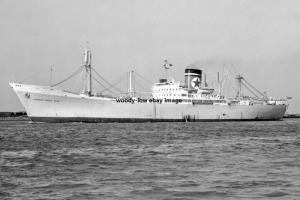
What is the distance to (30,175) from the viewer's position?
561 inches

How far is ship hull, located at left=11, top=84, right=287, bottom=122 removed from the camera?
63.0 metres

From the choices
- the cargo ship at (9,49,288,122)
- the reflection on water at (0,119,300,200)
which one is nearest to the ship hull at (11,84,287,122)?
the cargo ship at (9,49,288,122)

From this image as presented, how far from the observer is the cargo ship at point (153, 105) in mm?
63188

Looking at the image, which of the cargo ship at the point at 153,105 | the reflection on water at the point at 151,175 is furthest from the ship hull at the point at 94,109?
the reflection on water at the point at 151,175

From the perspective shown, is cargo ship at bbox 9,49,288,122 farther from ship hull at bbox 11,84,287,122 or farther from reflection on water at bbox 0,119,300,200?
reflection on water at bbox 0,119,300,200

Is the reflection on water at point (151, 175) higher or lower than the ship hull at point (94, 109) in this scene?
lower

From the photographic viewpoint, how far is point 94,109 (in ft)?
212

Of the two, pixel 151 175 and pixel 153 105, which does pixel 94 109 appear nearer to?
pixel 153 105

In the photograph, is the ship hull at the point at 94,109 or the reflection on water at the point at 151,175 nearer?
the reflection on water at the point at 151,175

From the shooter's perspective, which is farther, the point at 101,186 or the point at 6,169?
the point at 6,169

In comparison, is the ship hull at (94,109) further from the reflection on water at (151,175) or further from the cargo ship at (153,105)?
the reflection on water at (151,175)

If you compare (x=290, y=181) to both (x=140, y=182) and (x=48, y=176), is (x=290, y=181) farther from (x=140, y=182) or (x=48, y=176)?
(x=48, y=176)

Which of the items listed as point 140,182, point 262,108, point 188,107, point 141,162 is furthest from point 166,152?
point 262,108

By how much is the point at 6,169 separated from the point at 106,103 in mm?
49882
